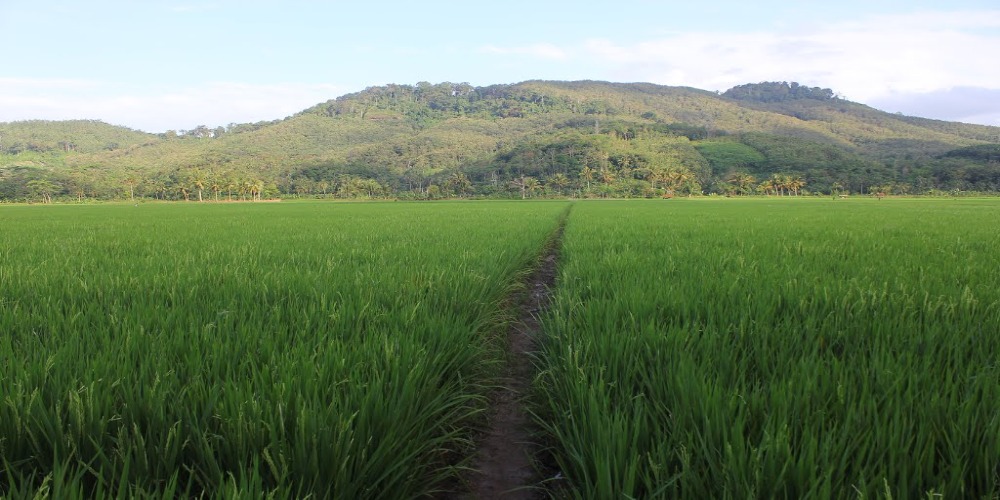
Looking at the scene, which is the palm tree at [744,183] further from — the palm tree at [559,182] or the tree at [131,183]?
the tree at [131,183]

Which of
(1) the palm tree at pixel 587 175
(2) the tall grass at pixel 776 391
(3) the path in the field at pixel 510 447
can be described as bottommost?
(3) the path in the field at pixel 510 447

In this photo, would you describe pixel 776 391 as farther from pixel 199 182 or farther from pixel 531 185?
pixel 199 182

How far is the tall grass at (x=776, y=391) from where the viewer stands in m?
1.11

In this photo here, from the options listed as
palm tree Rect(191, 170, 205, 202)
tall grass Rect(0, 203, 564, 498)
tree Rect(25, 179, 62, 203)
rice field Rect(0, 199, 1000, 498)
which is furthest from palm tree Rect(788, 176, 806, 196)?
tree Rect(25, 179, 62, 203)

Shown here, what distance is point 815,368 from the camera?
162 cm

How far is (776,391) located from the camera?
144 cm

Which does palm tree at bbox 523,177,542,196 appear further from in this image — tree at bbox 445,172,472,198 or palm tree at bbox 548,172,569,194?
tree at bbox 445,172,472,198

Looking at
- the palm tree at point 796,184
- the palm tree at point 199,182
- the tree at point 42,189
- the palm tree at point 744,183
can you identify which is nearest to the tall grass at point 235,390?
the palm tree at point 199,182

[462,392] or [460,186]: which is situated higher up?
[460,186]

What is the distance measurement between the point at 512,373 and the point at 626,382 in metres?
1.25

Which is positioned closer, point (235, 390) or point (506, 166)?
point (235, 390)

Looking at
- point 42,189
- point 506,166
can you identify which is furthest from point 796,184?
point 42,189

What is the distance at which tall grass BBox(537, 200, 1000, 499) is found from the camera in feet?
3.66

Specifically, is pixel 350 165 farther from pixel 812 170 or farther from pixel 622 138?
pixel 812 170
